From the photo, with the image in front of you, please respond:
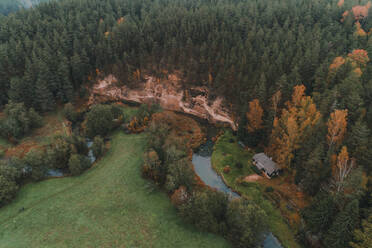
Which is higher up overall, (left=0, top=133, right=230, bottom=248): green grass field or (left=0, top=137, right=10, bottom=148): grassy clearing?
(left=0, top=133, right=230, bottom=248): green grass field

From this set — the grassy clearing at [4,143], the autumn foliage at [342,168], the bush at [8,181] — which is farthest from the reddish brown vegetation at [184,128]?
the grassy clearing at [4,143]

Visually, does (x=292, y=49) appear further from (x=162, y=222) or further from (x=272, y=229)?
(x=162, y=222)

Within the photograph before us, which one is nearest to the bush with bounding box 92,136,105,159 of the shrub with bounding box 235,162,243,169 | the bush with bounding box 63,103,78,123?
the bush with bounding box 63,103,78,123

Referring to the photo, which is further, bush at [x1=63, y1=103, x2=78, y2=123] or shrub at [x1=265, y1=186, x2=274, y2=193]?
bush at [x1=63, y1=103, x2=78, y2=123]

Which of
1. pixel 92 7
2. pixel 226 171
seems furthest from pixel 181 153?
pixel 92 7

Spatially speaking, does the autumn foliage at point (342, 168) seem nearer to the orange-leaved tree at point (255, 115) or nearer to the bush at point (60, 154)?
the orange-leaved tree at point (255, 115)

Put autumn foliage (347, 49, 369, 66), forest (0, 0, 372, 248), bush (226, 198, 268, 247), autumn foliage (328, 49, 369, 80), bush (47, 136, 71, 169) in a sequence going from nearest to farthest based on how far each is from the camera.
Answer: bush (226, 198, 268, 247) < forest (0, 0, 372, 248) < bush (47, 136, 71, 169) < autumn foliage (328, 49, 369, 80) < autumn foliage (347, 49, 369, 66)

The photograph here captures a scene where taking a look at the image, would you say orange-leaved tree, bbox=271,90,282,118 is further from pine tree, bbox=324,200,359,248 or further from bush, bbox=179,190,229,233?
pine tree, bbox=324,200,359,248
